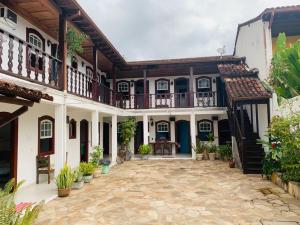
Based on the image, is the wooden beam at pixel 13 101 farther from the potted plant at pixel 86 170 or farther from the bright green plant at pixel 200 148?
the bright green plant at pixel 200 148

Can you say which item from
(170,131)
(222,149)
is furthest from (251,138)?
(170,131)

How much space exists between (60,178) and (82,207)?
1.46m

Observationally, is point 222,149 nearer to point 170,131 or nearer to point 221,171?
point 221,171

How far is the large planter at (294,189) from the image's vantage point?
6465 mm

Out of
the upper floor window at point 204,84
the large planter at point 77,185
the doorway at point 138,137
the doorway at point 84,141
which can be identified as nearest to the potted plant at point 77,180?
the large planter at point 77,185

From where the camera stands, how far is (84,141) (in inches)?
A: 512

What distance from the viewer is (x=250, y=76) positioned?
12.4m

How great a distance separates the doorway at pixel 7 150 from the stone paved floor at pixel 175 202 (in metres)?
2.28

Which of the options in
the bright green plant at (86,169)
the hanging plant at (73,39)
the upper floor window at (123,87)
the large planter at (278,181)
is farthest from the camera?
the upper floor window at (123,87)

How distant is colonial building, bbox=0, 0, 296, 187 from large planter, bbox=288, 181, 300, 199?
2982mm

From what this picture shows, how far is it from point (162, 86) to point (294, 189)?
1233cm

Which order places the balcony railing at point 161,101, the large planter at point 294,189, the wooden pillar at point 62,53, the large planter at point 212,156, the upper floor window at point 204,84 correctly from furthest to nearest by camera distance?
the upper floor window at point 204,84
the balcony railing at point 161,101
the large planter at point 212,156
the wooden pillar at point 62,53
the large planter at point 294,189

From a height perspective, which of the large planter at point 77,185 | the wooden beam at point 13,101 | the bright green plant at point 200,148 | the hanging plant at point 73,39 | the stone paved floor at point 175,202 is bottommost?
the stone paved floor at point 175,202

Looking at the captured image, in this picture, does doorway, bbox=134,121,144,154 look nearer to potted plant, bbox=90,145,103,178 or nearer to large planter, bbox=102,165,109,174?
large planter, bbox=102,165,109,174
